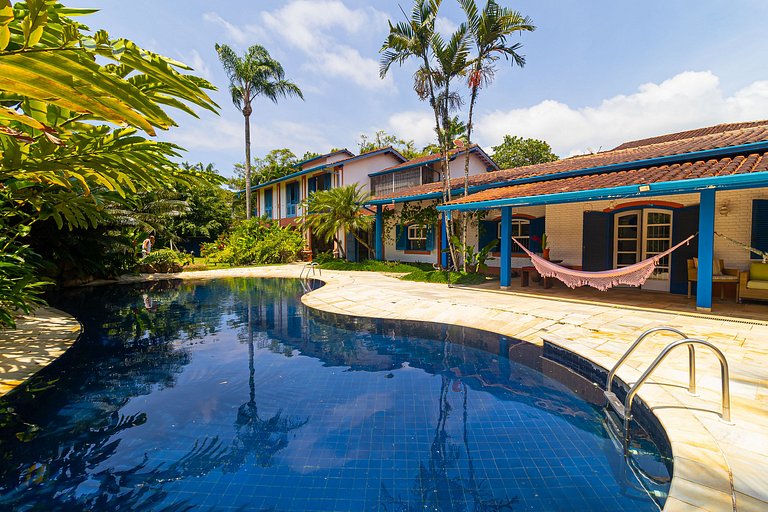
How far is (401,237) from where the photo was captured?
1816 cm

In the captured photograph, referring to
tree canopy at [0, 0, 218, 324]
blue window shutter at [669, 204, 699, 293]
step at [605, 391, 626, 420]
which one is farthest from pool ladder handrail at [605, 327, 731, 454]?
blue window shutter at [669, 204, 699, 293]

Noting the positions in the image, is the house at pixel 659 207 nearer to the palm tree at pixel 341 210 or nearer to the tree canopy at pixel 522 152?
the palm tree at pixel 341 210

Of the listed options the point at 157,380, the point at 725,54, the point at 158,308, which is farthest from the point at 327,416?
the point at 725,54

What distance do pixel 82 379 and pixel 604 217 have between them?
12.8 metres

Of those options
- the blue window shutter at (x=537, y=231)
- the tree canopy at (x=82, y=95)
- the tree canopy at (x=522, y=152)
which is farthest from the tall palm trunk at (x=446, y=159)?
the tree canopy at (x=522, y=152)

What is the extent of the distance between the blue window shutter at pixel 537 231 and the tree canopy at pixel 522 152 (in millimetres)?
20666

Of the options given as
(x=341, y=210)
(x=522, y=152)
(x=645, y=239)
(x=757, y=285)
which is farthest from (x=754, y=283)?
(x=522, y=152)

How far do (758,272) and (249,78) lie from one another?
2793 cm

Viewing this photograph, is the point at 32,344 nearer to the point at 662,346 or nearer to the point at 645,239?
the point at 662,346

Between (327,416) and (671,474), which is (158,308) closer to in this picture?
(327,416)

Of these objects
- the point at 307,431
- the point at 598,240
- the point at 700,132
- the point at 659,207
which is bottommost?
the point at 307,431

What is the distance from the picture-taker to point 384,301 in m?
9.77

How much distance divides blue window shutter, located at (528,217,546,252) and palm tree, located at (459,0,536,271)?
185 inches

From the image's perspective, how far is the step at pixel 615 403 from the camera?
387 cm
